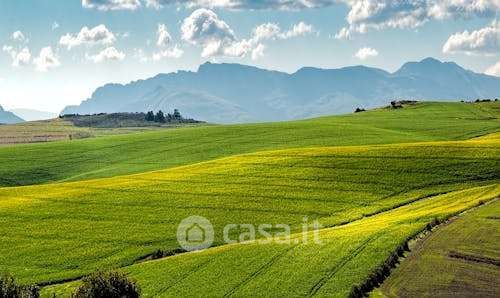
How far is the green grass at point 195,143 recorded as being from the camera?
328 feet

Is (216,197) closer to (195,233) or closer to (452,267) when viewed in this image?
(195,233)

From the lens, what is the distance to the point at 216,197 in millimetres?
63438

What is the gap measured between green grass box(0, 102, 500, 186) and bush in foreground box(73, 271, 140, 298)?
5916 cm

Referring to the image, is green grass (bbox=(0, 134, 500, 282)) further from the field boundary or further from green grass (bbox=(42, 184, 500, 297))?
the field boundary

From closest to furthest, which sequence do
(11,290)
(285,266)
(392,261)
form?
(11,290) < (392,261) < (285,266)

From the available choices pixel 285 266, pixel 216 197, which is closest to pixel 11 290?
pixel 285 266

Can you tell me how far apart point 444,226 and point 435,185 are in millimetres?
19395

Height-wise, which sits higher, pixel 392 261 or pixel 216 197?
pixel 216 197

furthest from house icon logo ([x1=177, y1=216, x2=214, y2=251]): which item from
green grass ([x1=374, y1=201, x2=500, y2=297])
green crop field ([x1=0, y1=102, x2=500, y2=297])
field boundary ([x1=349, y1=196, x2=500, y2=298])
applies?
green grass ([x1=374, y1=201, x2=500, y2=297])

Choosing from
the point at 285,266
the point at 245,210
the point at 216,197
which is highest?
the point at 216,197

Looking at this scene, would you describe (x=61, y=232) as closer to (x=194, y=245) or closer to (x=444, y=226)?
(x=194, y=245)

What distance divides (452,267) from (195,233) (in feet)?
76.1

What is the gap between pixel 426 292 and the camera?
34.0m

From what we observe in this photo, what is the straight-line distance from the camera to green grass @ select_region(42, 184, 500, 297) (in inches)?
1500
